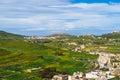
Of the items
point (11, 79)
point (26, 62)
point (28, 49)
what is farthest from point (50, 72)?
point (28, 49)

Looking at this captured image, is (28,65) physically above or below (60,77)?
above

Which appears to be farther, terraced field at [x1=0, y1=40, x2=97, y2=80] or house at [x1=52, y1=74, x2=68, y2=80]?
terraced field at [x1=0, y1=40, x2=97, y2=80]

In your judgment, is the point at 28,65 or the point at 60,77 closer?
the point at 60,77

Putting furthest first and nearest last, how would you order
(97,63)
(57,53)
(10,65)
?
(57,53)
(97,63)
(10,65)

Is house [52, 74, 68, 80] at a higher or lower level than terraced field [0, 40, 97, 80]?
lower

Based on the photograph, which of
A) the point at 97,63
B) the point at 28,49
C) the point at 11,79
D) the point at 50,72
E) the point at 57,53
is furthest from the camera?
the point at 28,49

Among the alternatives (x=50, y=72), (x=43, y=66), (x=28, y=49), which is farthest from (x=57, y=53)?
(x=50, y=72)

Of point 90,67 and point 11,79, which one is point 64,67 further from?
point 11,79

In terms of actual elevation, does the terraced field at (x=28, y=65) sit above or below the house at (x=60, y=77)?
above

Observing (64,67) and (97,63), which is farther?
(97,63)

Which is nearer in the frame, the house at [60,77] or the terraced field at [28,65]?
the house at [60,77]
